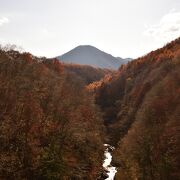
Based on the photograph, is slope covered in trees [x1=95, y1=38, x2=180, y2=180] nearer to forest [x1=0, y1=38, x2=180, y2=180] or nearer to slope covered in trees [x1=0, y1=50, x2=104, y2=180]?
forest [x1=0, y1=38, x2=180, y2=180]

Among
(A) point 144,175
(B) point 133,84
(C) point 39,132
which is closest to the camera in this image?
(A) point 144,175

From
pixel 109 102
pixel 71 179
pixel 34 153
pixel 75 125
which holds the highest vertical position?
pixel 109 102

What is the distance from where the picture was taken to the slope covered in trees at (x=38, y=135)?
53.0 m

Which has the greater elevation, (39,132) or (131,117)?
(131,117)

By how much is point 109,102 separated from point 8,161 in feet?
444

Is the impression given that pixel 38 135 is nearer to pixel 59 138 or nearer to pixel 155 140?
pixel 59 138

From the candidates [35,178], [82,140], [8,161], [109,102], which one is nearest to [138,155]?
[82,140]

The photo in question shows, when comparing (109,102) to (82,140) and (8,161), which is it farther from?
(8,161)

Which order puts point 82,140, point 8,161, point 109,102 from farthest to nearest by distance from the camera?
point 109,102, point 82,140, point 8,161

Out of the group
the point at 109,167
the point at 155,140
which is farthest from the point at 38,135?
the point at 109,167

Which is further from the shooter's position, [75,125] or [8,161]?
[75,125]

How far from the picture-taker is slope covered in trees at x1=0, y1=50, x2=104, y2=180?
53.0 m

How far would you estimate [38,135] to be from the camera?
61.9 m

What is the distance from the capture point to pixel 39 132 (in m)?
62.9
